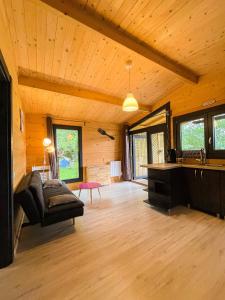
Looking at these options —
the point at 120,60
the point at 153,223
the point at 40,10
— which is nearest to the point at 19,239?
the point at 153,223

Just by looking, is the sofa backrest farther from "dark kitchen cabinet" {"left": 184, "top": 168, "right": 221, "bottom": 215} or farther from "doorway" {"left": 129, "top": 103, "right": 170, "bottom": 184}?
"doorway" {"left": 129, "top": 103, "right": 170, "bottom": 184}

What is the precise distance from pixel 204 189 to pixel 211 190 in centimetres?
13

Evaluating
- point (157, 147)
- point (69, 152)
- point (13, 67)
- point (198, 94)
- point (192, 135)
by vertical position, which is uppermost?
point (13, 67)

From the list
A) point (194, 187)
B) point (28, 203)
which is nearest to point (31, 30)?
point (28, 203)

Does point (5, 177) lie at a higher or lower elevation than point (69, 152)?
lower

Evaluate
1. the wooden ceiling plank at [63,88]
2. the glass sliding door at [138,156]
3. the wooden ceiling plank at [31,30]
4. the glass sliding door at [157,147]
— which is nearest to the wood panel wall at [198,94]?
the glass sliding door at [157,147]

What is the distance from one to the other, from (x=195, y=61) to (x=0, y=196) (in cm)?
381

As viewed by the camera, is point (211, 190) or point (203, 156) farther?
point (203, 156)

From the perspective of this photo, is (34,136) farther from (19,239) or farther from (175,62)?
(175,62)

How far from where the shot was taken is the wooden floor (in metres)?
1.41

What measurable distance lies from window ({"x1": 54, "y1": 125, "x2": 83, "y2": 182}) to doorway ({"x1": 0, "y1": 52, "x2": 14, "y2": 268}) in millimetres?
3228

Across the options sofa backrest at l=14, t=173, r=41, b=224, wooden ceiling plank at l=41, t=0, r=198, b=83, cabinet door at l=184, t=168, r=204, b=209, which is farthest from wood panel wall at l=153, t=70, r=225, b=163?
sofa backrest at l=14, t=173, r=41, b=224

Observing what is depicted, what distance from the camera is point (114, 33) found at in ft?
7.41

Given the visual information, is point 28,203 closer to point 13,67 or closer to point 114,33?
point 13,67
